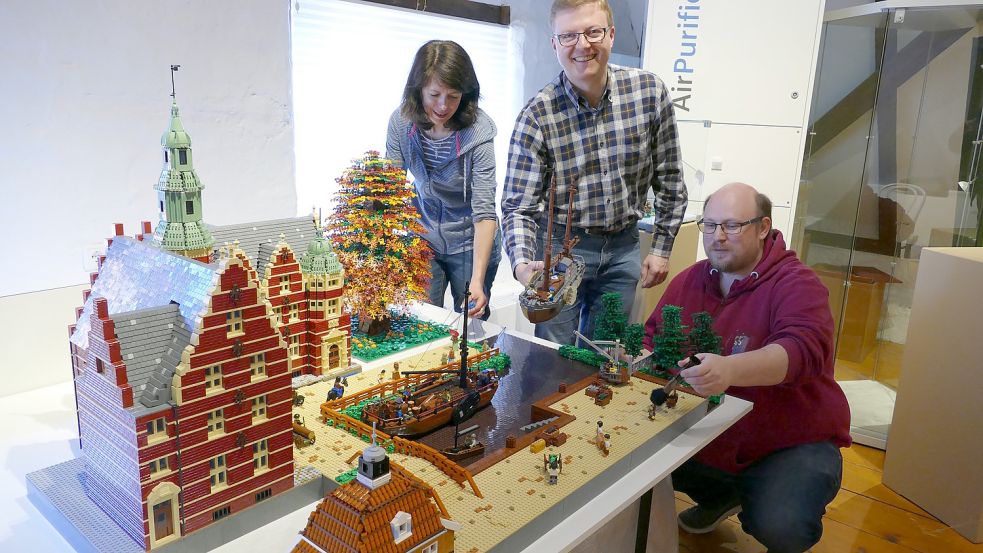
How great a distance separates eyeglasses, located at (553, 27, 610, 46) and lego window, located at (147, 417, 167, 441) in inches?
99.8

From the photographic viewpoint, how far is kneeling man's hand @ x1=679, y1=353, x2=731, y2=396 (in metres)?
2.83

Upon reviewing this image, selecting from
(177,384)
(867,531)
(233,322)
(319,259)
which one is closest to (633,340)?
(319,259)

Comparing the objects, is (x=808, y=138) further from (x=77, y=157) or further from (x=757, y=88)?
(x=77, y=157)

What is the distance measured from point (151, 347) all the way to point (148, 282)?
1.10 feet

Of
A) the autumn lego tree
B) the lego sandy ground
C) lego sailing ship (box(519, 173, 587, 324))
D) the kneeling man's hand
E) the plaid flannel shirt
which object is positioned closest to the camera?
the lego sandy ground

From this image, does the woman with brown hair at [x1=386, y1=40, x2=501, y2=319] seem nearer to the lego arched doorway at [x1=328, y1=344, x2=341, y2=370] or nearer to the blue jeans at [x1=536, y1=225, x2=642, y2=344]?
the blue jeans at [x1=536, y1=225, x2=642, y2=344]

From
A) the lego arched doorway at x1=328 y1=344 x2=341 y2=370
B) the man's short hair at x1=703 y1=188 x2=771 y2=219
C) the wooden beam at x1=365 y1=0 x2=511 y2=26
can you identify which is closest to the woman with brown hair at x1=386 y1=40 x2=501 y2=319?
the lego arched doorway at x1=328 y1=344 x2=341 y2=370

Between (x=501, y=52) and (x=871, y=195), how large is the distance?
3.58m

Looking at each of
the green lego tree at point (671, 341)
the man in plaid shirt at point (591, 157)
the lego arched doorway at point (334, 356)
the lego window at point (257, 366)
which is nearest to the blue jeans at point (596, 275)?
the man in plaid shirt at point (591, 157)

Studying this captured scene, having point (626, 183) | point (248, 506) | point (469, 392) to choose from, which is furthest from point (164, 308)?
point (626, 183)

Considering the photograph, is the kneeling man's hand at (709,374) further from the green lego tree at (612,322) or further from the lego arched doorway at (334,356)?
the lego arched doorway at (334,356)

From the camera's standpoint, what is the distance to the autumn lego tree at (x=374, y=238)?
144 inches

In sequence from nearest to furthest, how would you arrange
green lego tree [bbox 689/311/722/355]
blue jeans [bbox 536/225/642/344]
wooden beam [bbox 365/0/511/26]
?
green lego tree [bbox 689/311/722/355] → blue jeans [bbox 536/225/642/344] → wooden beam [bbox 365/0/511/26]

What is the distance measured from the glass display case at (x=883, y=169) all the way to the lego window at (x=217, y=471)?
16.6ft
